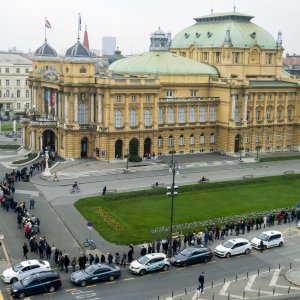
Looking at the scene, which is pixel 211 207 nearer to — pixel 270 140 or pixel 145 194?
pixel 145 194

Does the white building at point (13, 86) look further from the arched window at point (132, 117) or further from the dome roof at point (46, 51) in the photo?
the arched window at point (132, 117)

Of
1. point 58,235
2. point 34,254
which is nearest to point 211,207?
point 58,235

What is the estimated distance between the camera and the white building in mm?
147625

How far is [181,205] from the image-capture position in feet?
208

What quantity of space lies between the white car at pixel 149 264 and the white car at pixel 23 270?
6.80 meters

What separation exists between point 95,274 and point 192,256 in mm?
8779

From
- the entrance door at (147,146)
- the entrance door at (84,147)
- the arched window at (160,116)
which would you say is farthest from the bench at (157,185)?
the arched window at (160,116)

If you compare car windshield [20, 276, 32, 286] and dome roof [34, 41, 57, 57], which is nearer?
car windshield [20, 276, 32, 286]

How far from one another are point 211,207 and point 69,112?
35.3 meters

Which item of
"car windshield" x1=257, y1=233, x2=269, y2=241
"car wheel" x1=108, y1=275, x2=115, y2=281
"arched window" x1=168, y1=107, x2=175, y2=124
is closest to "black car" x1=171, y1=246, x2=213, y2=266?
"car wheel" x1=108, y1=275, x2=115, y2=281

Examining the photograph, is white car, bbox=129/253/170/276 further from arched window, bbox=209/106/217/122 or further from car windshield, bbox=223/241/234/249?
arched window, bbox=209/106/217/122

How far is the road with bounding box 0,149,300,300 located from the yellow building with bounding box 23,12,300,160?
15653mm

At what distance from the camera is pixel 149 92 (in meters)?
89.5

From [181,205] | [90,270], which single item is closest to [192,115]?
[181,205]
